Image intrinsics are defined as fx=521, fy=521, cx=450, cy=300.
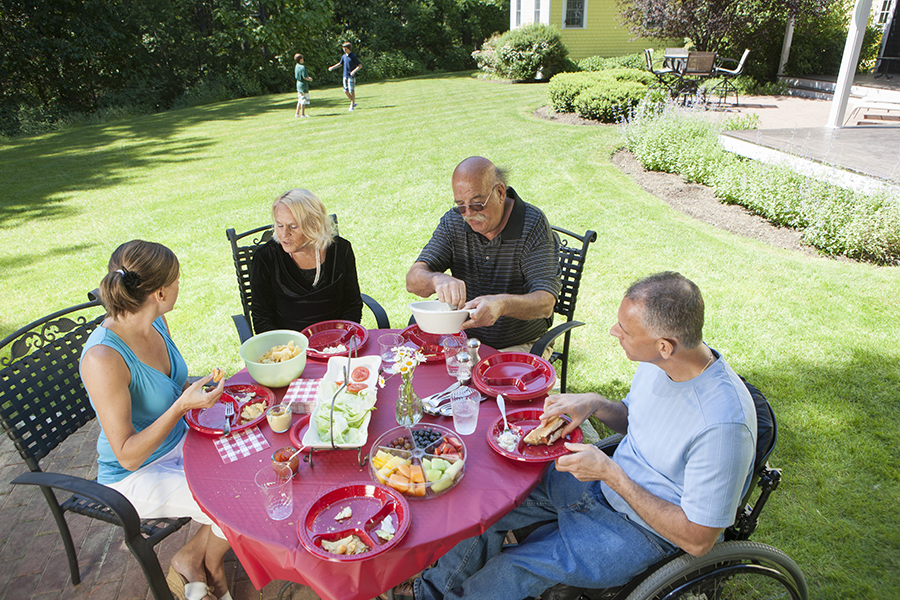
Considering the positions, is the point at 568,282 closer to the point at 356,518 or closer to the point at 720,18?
the point at 356,518

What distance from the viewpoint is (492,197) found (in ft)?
10.8

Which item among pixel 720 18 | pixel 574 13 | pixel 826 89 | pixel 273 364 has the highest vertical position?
pixel 574 13

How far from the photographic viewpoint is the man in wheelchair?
183 cm

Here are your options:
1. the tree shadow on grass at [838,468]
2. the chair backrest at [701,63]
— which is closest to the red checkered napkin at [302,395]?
the tree shadow on grass at [838,468]

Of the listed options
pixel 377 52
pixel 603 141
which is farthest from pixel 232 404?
pixel 377 52

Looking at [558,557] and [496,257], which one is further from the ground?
[496,257]

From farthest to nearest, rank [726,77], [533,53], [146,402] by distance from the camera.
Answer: [533,53]
[726,77]
[146,402]

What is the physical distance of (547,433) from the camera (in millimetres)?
2189

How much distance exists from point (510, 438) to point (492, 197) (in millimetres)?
1631

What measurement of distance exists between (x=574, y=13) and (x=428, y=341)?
25.7 metres

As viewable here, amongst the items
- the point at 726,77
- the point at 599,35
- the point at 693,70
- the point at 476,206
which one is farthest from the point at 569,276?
the point at 599,35

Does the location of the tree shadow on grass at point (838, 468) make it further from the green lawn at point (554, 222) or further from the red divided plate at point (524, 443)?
the red divided plate at point (524, 443)

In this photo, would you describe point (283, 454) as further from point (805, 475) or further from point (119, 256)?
point (805, 475)

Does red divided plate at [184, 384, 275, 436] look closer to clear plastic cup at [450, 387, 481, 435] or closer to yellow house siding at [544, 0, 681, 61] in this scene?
clear plastic cup at [450, 387, 481, 435]
